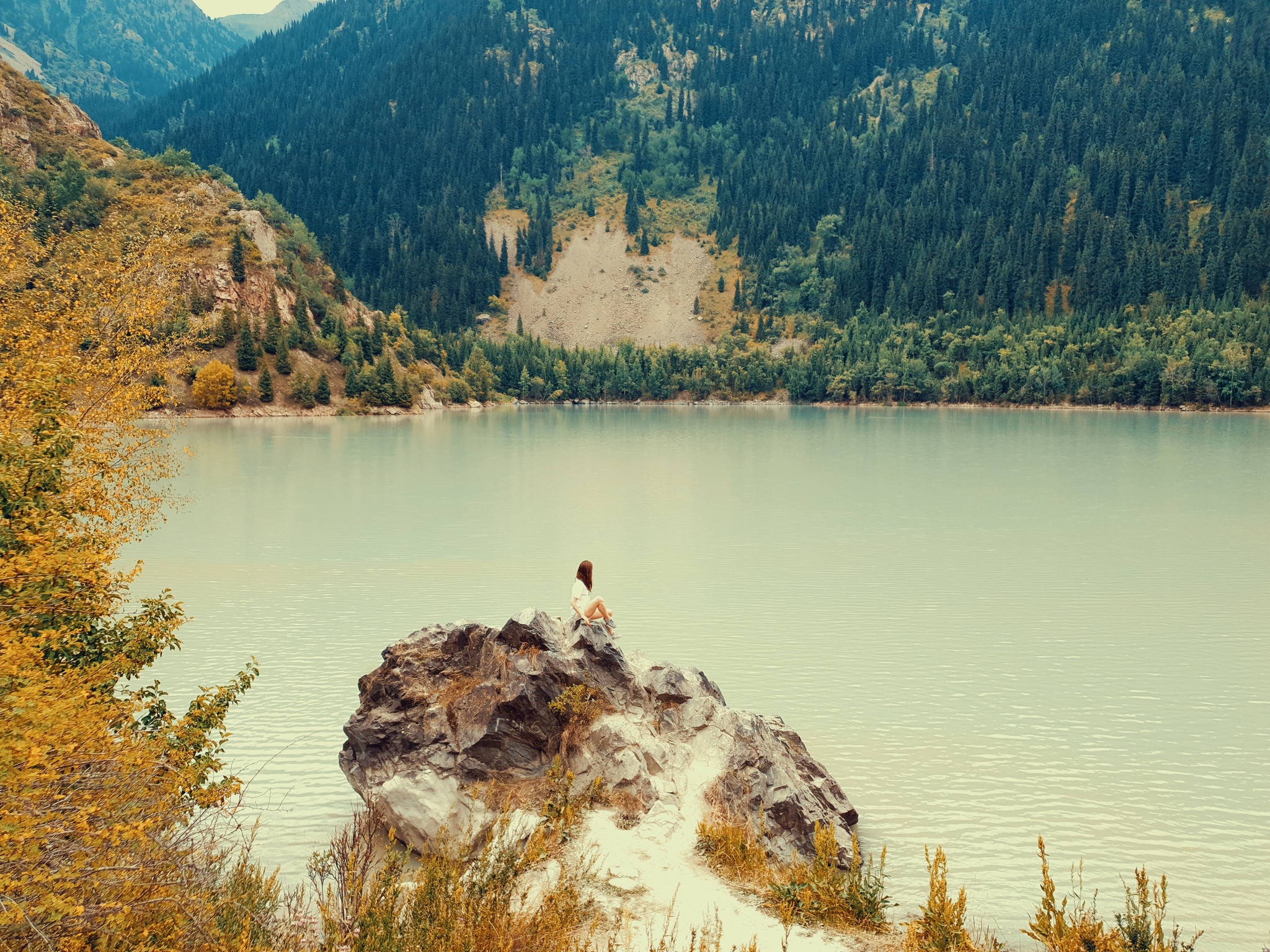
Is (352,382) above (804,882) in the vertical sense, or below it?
above

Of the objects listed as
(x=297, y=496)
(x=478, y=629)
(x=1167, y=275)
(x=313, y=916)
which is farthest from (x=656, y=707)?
(x=1167, y=275)

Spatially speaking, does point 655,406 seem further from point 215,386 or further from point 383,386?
point 215,386

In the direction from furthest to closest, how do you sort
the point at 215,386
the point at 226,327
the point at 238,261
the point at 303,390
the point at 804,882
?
1. the point at 303,390
2. the point at 238,261
3. the point at 226,327
4. the point at 215,386
5. the point at 804,882

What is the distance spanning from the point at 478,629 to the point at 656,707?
2.99 metres

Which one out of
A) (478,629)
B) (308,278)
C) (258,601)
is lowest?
(258,601)

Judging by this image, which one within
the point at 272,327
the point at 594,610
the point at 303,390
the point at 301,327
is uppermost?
the point at 301,327

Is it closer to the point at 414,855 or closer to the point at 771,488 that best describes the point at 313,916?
the point at 414,855

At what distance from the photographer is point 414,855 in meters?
11.6

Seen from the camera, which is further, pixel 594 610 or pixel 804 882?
pixel 594 610

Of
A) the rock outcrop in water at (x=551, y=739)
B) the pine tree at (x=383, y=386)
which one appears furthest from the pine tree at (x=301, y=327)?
the rock outcrop in water at (x=551, y=739)

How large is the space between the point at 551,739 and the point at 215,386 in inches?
4097

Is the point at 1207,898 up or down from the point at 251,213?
down

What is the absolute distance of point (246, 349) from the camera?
110 metres

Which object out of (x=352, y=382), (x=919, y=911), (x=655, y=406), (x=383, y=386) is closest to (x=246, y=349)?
(x=352, y=382)
